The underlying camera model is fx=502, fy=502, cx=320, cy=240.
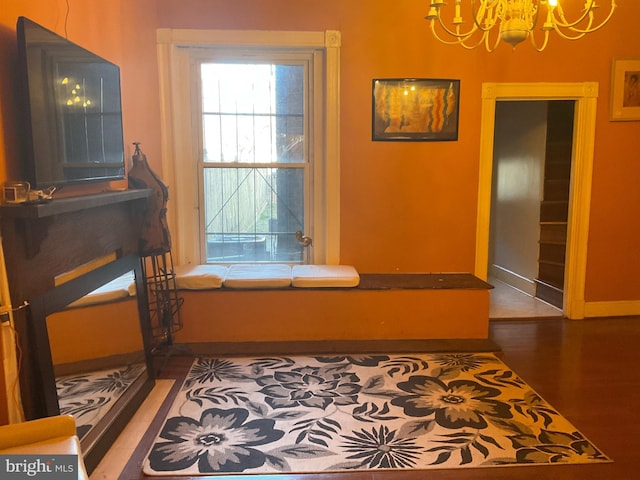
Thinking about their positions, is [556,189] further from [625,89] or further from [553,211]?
[625,89]

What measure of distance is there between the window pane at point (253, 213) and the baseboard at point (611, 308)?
2566 mm

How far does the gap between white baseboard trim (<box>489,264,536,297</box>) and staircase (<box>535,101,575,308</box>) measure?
124mm

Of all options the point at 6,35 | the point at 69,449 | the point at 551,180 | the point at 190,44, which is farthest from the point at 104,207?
the point at 551,180

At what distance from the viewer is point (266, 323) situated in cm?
370

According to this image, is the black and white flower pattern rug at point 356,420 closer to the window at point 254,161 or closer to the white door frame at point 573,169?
the window at point 254,161

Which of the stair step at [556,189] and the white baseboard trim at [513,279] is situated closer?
the stair step at [556,189]

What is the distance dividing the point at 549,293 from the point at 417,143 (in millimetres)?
2146

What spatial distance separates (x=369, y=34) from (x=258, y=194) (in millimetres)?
1531

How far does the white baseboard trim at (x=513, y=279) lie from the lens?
5270 mm

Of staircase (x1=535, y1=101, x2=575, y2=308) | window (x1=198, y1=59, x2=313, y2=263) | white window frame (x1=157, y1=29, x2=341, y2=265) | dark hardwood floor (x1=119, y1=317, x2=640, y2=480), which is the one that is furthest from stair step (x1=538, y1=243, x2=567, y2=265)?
window (x1=198, y1=59, x2=313, y2=263)

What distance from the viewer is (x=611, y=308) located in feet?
14.4

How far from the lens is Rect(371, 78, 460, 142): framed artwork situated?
156 inches

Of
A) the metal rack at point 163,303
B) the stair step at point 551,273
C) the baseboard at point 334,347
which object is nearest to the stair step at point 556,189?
the stair step at point 551,273

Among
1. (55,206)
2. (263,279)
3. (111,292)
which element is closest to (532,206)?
(263,279)
